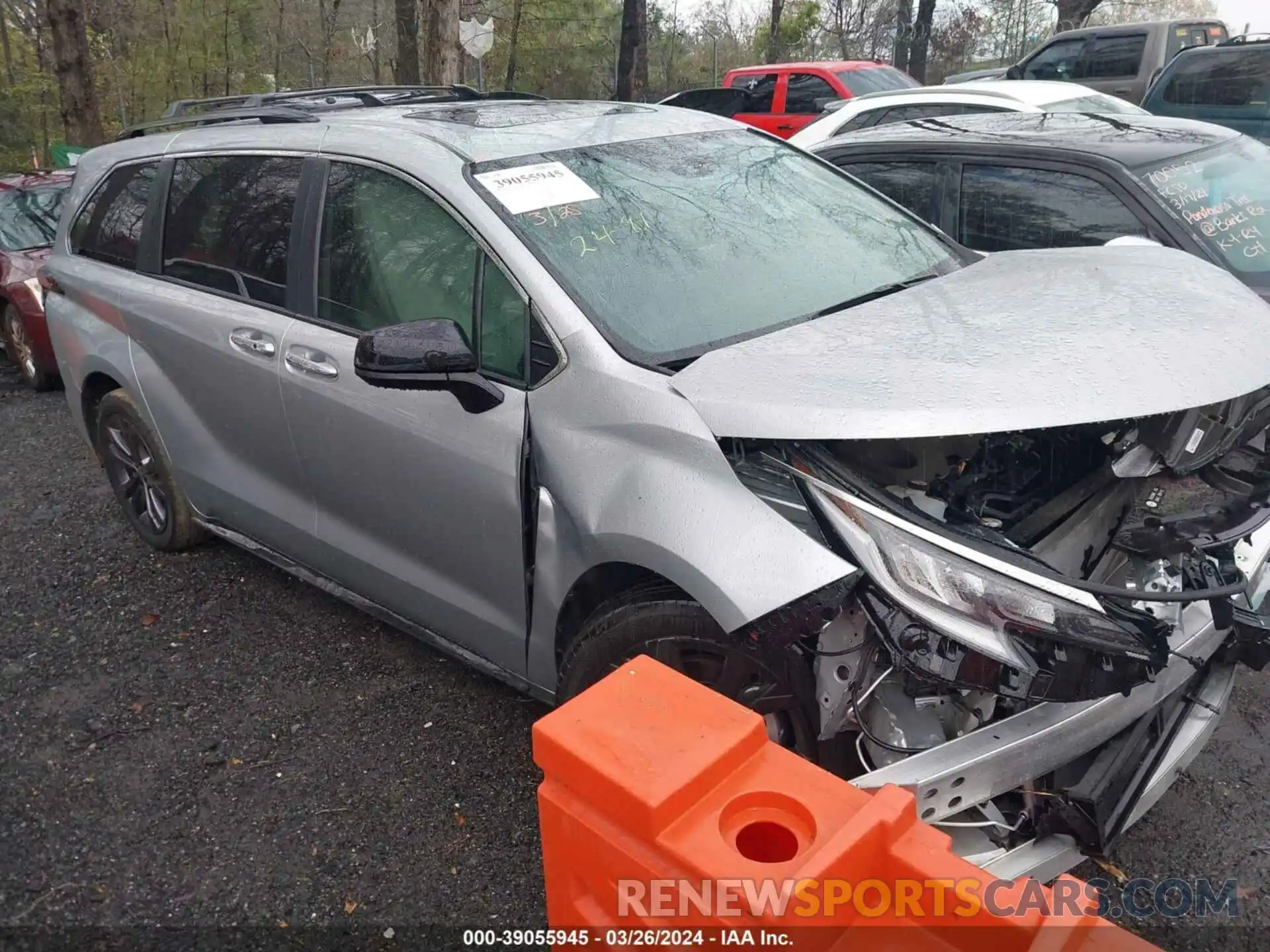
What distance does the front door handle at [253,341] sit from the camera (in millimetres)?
3232

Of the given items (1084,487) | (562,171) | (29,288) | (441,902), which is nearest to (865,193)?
(562,171)

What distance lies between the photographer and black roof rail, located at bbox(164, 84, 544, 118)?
390 cm

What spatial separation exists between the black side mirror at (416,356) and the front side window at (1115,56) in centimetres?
1347

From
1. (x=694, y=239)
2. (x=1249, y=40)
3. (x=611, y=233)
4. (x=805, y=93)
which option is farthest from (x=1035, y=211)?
(x=805, y=93)

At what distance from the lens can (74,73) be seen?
13.2 meters

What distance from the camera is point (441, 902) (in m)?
2.56

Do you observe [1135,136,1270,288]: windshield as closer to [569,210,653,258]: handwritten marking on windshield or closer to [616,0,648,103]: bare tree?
[569,210,653,258]: handwritten marking on windshield

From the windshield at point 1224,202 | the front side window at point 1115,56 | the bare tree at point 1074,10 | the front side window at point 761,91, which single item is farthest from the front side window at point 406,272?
the bare tree at point 1074,10

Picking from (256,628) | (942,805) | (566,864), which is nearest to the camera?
(566,864)

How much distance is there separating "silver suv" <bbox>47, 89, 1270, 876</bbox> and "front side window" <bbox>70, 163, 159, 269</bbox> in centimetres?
29

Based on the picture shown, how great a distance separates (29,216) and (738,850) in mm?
8500

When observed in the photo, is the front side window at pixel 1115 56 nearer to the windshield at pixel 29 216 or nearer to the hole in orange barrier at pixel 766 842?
the windshield at pixel 29 216

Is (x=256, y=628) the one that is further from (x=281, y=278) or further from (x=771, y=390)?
(x=771, y=390)

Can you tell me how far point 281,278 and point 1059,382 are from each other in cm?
237
